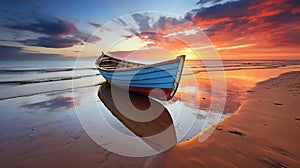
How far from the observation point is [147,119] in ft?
14.5

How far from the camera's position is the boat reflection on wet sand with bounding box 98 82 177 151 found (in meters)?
3.16

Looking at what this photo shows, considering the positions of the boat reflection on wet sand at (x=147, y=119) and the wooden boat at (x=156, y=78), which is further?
the wooden boat at (x=156, y=78)

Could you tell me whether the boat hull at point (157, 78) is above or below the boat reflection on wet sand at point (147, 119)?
above

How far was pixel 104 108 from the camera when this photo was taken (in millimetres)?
5387

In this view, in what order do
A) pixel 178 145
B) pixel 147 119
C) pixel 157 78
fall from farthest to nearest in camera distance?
pixel 157 78 → pixel 147 119 → pixel 178 145

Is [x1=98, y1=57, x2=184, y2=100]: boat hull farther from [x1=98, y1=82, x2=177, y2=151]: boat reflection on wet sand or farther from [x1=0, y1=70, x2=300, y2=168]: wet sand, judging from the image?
[x1=0, y1=70, x2=300, y2=168]: wet sand

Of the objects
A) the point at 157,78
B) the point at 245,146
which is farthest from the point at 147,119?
the point at 245,146

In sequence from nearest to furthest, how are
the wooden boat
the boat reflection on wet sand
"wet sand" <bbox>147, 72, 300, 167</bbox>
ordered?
"wet sand" <bbox>147, 72, 300, 167</bbox> < the boat reflection on wet sand < the wooden boat

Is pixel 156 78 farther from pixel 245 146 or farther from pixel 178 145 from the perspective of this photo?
pixel 245 146

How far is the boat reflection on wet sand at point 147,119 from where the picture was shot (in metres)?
3.16

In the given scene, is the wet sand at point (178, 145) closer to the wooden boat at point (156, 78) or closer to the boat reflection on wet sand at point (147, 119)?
the boat reflection on wet sand at point (147, 119)

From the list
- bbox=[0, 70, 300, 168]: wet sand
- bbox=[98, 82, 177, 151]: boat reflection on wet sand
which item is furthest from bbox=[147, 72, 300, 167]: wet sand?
bbox=[98, 82, 177, 151]: boat reflection on wet sand

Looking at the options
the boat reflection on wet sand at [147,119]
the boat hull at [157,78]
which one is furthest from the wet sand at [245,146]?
the boat hull at [157,78]

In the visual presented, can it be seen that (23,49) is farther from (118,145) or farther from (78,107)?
(118,145)
